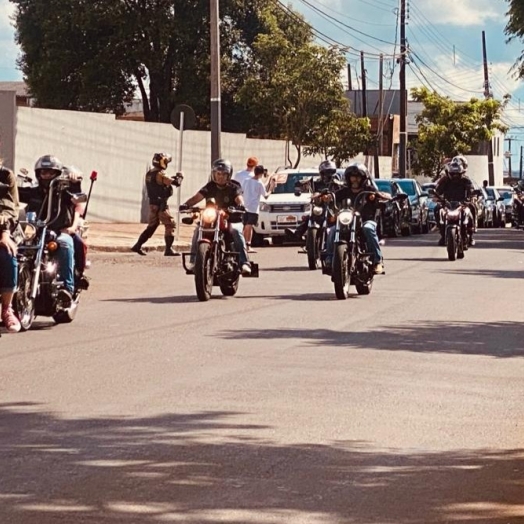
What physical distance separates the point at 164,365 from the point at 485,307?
695 cm

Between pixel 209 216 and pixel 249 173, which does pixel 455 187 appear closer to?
pixel 249 173

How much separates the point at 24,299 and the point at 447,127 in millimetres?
71695

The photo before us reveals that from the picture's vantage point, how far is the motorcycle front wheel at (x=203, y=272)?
717 inches

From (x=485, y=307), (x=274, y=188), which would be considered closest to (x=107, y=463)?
(x=485, y=307)

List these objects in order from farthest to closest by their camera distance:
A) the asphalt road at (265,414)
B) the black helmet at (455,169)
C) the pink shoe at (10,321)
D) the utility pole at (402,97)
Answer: the utility pole at (402,97) < the black helmet at (455,169) < the pink shoe at (10,321) < the asphalt road at (265,414)

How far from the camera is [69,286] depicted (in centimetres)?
1545

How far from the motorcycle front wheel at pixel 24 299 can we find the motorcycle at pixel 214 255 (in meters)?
3.52

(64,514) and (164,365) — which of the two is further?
(164,365)

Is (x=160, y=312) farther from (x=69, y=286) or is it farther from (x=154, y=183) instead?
(x=154, y=183)

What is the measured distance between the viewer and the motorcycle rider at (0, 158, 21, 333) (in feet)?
45.9

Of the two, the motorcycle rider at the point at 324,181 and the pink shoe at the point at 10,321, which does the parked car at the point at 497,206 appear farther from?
the pink shoe at the point at 10,321

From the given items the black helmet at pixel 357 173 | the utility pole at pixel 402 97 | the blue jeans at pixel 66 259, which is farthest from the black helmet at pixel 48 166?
the utility pole at pixel 402 97

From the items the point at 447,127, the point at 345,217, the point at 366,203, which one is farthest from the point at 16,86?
the point at 345,217

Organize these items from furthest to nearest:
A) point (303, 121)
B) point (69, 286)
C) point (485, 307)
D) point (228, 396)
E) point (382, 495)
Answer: point (303, 121) < point (485, 307) < point (69, 286) < point (228, 396) < point (382, 495)
